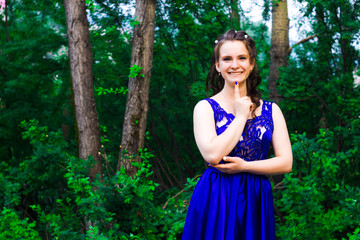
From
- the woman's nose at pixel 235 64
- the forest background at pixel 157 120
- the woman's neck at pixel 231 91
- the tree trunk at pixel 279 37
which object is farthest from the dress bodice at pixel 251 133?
the tree trunk at pixel 279 37

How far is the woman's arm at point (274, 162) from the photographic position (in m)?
2.47

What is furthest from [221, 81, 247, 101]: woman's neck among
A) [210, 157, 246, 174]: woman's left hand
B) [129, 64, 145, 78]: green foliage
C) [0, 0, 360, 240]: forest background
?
[129, 64, 145, 78]: green foliage

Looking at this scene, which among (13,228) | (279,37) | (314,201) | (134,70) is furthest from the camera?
(279,37)

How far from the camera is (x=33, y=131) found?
6793 millimetres

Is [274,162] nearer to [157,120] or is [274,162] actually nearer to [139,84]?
[139,84]

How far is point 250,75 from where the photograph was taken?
2.82m

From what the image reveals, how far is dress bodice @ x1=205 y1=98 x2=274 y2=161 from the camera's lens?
2574 millimetres

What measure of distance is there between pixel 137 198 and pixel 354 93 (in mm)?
4501

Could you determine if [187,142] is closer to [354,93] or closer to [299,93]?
[299,93]

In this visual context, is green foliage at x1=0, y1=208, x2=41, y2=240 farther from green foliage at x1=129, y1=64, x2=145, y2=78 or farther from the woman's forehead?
the woman's forehead

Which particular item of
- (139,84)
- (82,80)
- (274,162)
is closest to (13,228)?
(82,80)

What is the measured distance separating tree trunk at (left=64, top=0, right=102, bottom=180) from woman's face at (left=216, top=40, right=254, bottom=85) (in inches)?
172

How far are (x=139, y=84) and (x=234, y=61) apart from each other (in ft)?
14.2

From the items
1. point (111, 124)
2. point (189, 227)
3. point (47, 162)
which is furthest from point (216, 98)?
point (111, 124)
